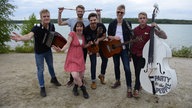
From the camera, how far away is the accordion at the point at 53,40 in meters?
5.86

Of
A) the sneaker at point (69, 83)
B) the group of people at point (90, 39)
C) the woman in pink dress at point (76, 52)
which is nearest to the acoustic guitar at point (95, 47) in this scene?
the group of people at point (90, 39)

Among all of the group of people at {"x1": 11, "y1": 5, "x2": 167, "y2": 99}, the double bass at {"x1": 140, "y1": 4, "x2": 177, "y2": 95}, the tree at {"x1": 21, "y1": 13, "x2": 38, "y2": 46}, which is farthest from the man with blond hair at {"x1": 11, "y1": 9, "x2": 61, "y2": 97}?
the tree at {"x1": 21, "y1": 13, "x2": 38, "y2": 46}

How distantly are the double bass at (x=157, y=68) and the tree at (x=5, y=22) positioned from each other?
803 centimetres

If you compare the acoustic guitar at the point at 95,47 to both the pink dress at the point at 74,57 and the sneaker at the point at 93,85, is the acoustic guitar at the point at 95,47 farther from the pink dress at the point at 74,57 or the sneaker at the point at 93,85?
the sneaker at the point at 93,85

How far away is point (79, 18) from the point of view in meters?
6.19

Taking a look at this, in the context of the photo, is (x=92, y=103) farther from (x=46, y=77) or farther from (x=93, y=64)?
(x=46, y=77)

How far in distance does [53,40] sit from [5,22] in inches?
261

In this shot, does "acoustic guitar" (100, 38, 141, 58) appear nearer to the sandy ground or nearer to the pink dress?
the pink dress

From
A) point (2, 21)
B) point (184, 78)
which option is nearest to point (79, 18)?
point (184, 78)

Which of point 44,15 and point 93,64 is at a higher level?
point 44,15

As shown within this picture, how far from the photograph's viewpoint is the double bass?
5.11 metres

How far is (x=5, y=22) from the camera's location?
1177 cm

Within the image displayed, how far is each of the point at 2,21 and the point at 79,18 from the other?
21.6ft

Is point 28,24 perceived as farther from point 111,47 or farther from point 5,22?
point 111,47
